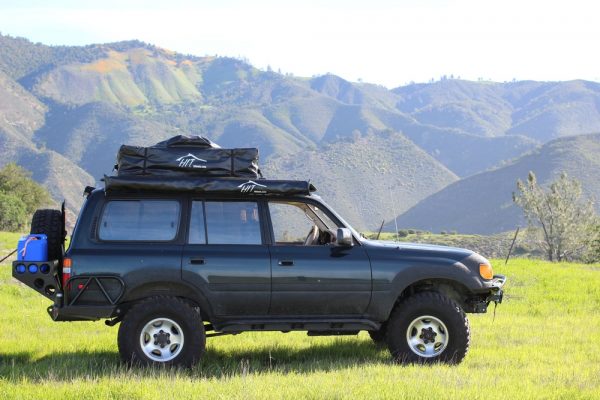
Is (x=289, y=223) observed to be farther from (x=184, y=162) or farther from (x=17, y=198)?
(x=17, y=198)

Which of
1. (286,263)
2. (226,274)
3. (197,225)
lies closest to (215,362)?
(226,274)

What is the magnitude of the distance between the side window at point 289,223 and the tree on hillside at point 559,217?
71.6 metres

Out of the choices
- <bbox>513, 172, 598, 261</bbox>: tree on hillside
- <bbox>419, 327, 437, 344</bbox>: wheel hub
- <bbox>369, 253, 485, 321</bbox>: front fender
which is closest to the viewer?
<bbox>369, 253, 485, 321</bbox>: front fender

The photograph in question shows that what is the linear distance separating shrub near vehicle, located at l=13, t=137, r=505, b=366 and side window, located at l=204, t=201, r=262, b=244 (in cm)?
1

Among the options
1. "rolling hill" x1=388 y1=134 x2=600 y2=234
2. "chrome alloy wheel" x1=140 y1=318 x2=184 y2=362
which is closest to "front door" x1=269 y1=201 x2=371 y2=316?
"chrome alloy wheel" x1=140 y1=318 x2=184 y2=362

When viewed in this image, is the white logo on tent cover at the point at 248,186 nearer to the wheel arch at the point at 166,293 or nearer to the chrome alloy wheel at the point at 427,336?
the wheel arch at the point at 166,293

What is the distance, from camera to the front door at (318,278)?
307 inches

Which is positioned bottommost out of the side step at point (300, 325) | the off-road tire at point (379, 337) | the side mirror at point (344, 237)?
the off-road tire at point (379, 337)

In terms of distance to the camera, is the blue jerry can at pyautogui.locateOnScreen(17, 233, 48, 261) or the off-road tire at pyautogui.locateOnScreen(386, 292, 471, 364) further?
the off-road tire at pyautogui.locateOnScreen(386, 292, 471, 364)

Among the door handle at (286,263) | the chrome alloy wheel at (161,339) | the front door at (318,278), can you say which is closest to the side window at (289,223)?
the front door at (318,278)

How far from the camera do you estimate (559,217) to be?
81.1 meters

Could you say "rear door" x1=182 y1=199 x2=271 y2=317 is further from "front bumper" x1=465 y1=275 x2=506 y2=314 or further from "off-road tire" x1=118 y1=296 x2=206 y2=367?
"front bumper" x1=465 y1=275 x2=506 y2=314

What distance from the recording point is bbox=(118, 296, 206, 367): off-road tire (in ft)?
24.5

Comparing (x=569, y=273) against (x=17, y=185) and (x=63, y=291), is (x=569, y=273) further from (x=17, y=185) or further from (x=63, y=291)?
(x=17, y=185)
